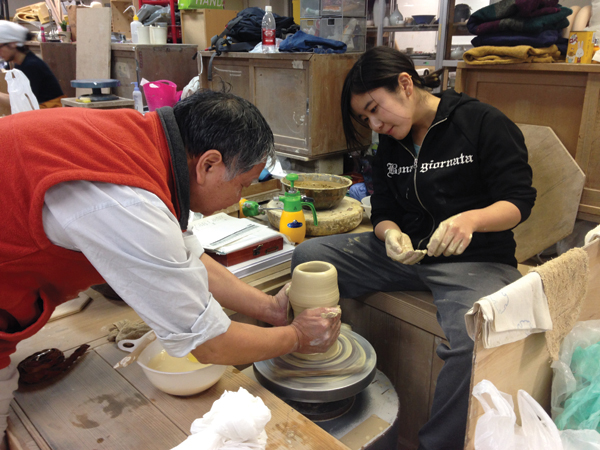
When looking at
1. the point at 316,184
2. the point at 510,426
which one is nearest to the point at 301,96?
the point at 316,184

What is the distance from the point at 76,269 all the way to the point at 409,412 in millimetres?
1394

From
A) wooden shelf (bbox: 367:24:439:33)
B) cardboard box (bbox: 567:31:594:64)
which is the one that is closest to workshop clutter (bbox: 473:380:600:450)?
cardboard box (bbox: 567:31:594:64)

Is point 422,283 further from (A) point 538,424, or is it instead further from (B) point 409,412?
(A) point 538,424

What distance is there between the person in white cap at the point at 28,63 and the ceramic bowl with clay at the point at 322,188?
116 inches

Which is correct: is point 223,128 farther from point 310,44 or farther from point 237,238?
point 310,44

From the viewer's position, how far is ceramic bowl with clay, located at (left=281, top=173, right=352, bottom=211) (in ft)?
7.50

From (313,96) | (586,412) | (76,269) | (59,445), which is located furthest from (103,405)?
(313,96)

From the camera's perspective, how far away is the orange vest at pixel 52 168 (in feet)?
3.01

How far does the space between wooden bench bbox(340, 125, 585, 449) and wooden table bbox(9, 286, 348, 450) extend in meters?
0.73

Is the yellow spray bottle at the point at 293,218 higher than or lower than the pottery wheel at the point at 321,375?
higher

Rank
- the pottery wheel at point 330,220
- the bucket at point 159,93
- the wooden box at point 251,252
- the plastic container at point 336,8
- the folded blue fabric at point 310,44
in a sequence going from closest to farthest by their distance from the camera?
the wooden box at point 251,252 → the pottery wheel at point 330,220 → the folded blue fabric at point 310,44 → the bucket at point 159,93 → the plastic container at point 336,8

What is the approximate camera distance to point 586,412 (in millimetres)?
1304

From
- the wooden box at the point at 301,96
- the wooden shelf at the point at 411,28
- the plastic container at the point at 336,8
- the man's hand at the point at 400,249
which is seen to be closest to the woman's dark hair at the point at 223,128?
the man's hand at the point at 400,249

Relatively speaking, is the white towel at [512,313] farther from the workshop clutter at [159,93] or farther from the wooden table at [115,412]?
the workshop clutter at [159,93]
